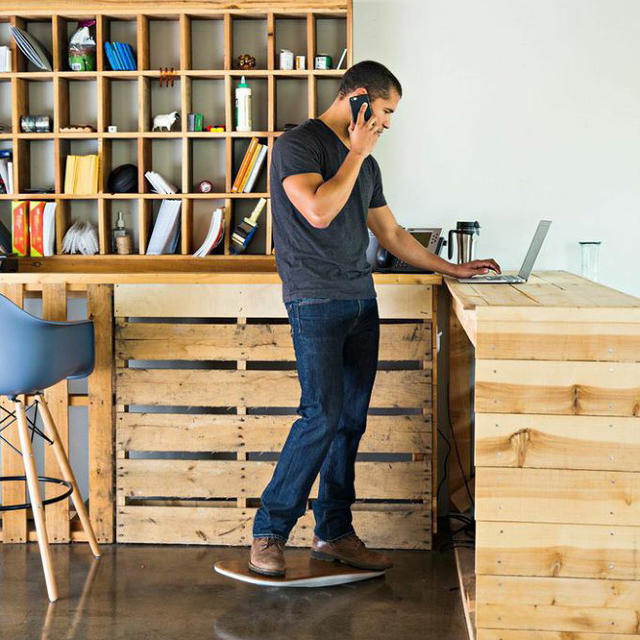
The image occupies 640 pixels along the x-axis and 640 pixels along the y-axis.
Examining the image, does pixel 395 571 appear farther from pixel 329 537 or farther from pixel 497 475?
pixel 497 475

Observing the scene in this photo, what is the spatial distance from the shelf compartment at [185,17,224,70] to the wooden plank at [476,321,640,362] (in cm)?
233

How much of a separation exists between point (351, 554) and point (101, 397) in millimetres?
1142

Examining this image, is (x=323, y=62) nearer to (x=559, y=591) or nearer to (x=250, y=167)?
(x=250, y=167)

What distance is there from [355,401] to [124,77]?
191 cm

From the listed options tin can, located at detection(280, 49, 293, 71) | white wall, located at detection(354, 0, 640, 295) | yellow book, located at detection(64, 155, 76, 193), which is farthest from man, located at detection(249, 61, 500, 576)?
yellow book, located at detection(64, 155, 76, 193)

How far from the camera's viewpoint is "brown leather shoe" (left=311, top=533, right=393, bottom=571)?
311 centimetres

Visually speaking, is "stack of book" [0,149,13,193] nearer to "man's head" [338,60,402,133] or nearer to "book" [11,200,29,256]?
"book" [11,200,29,256]

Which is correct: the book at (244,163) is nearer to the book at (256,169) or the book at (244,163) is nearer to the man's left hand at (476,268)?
the book at (256,169)

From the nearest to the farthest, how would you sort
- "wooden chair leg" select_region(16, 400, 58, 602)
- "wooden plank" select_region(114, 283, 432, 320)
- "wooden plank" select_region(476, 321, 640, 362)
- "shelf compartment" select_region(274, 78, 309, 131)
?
"wooden plank" select_region(476, 321, 640, 362) < "wooden chair leg" select_region(16, 400, 58, 602) < "wooden plank" select_region(114, 283, 432, 320) < "shelf compartment" select_region(274, 78, 309, 131)

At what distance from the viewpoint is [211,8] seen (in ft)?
12.6

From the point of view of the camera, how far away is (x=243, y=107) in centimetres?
389

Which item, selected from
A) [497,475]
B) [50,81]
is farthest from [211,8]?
[497,475]

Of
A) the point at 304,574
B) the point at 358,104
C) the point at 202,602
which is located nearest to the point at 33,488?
the point at 202,602

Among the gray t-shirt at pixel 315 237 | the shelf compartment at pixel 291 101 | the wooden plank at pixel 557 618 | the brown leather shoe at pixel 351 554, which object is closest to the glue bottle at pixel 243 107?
the shelf compartment at pixel 291 101
